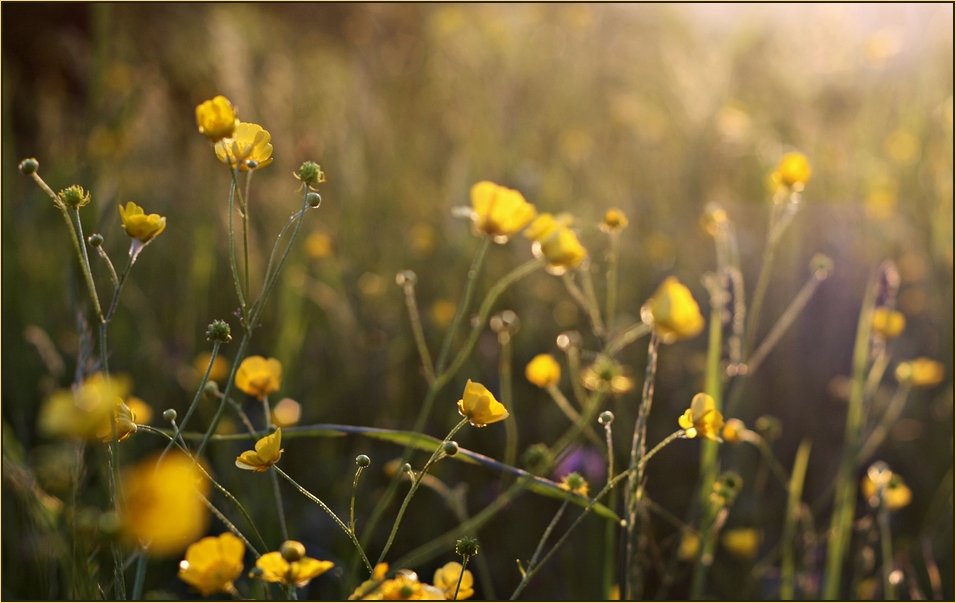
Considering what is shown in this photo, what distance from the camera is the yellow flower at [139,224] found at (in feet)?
1.90

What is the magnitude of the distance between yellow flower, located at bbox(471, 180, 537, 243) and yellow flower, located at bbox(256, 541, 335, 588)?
0.37 meters

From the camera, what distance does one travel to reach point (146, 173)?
2.34 meters

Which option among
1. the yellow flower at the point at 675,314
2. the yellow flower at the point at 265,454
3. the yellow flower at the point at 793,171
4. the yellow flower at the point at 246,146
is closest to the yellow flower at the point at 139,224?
the yellow flower at the point at 246,146

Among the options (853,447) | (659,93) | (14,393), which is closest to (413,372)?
(14,393)

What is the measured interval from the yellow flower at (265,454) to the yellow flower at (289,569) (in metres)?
0.07

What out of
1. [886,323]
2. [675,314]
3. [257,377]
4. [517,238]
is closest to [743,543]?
[886,323]

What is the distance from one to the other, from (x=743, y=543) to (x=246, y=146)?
89cm

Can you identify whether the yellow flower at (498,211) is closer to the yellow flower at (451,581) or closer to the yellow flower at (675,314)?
the yellow flower at (675,314)

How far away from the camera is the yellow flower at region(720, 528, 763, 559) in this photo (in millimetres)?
1030

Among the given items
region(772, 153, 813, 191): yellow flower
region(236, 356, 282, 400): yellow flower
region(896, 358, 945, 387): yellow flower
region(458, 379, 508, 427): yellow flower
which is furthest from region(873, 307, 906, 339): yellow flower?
region(236, 356, 282, 400): yellow flower

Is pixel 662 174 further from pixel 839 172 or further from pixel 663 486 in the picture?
pixel 663 486

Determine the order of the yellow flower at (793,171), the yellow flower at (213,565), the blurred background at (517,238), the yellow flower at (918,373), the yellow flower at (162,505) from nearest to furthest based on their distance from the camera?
the yellow flower at (162,505), the yellow flower at (213,565), the yellow flower at (793,171), the yellow flower at (918,373), the blurred background at (517,238)

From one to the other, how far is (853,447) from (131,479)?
0.95m

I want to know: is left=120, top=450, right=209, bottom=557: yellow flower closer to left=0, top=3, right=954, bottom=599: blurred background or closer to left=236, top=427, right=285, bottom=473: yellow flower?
left=236, top=427, right=285, bottom=473: yellow flower
